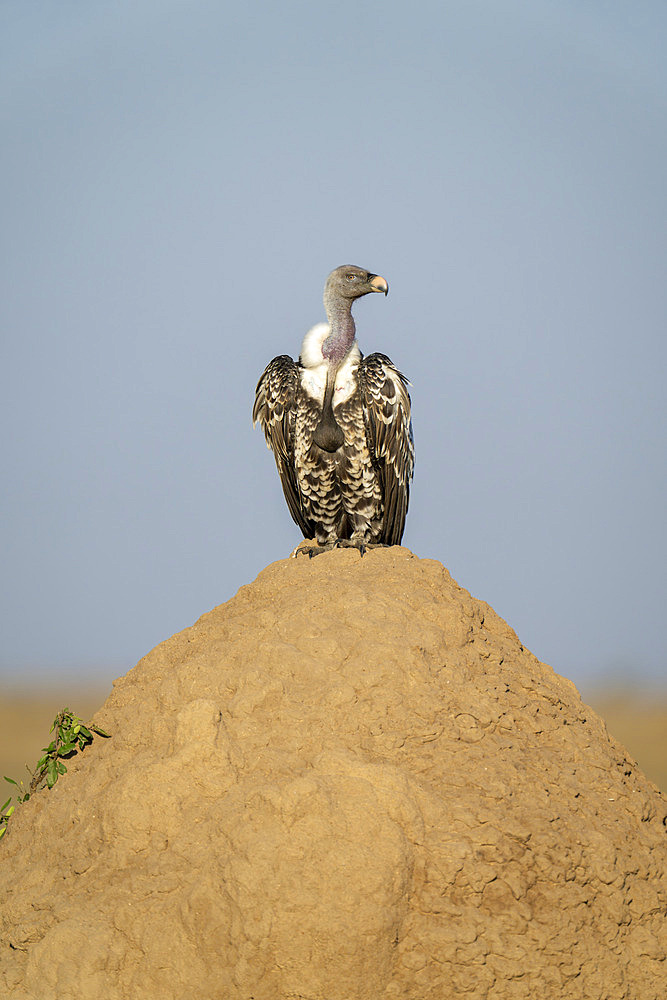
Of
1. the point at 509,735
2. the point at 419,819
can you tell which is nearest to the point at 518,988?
the point at 419,819

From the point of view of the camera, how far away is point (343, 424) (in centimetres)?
811

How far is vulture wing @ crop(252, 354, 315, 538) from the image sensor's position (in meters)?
8.34

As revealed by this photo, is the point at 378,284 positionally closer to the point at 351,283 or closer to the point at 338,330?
the point at 351,283

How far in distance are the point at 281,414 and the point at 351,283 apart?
4.17 ft

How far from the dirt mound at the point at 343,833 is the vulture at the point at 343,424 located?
2953mm

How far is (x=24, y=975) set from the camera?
13.6 ft

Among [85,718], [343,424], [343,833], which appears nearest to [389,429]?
[343,424]

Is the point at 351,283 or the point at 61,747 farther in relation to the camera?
the point at 351,283

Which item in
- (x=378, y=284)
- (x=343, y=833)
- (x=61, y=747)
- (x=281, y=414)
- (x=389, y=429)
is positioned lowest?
(x=343, y=833)

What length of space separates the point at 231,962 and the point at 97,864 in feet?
2.81

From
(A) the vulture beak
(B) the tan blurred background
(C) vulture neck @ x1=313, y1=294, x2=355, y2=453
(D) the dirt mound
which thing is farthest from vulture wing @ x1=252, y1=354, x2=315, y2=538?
(B) the tan blurred background

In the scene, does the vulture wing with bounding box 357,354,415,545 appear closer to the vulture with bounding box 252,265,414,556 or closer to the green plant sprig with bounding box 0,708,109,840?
the vulture with bounding box 252,265,414,556

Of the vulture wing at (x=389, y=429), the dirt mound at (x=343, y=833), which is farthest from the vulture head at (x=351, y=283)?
the dirt mound at (x=343, y=833)

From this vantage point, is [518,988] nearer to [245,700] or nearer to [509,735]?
[509,735]
